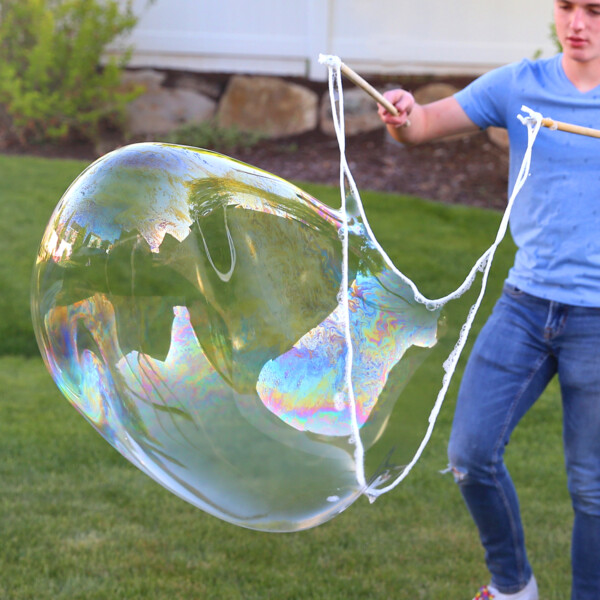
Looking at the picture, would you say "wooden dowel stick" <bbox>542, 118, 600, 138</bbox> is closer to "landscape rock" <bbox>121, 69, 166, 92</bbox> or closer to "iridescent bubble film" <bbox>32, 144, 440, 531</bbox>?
"iridescent bubble film" <bbox>32, 144, 440, 531</bbox>

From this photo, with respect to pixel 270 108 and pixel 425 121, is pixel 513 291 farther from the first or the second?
pixel 270 108

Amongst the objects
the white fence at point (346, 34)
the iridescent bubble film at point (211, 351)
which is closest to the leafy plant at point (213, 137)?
the white fence at point (346, 34)

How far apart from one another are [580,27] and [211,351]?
1.16 meters

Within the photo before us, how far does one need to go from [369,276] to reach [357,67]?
5638 millimetres

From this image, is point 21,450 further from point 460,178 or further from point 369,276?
point 460,178

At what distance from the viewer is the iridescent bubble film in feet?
6.19

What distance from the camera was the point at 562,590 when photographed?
280 cm

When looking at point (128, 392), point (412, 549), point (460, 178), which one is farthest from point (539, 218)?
point (460, 178)

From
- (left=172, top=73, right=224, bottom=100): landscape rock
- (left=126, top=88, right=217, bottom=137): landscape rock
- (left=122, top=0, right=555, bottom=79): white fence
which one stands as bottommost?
(left=126, top=88, right=217, bottom=137): landscape rock

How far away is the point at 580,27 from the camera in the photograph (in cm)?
218

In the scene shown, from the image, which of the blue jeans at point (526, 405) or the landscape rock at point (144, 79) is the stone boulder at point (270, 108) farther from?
the blue jeans at point (526, 405)

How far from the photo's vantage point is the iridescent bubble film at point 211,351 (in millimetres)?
1887

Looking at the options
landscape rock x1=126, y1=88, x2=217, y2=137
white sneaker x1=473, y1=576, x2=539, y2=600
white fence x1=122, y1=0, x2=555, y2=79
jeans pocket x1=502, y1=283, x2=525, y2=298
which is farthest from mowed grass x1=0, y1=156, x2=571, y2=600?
white fence x1=122, y1=0, x2=555, y2=79

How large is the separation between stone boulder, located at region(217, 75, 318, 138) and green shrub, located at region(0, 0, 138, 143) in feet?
2.83
